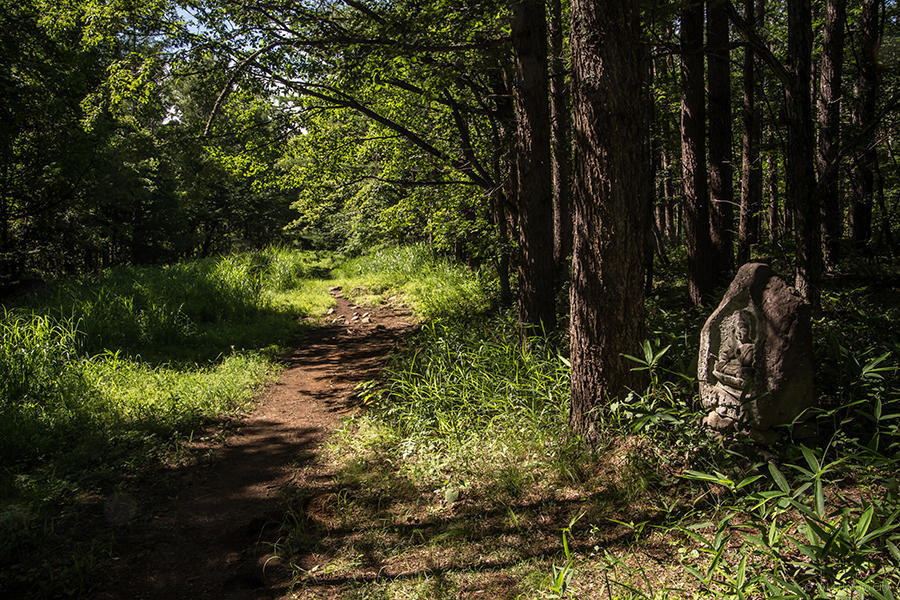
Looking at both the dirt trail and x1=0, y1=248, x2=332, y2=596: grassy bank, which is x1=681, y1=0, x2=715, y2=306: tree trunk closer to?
the dirt trail

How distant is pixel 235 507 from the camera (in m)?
3.66

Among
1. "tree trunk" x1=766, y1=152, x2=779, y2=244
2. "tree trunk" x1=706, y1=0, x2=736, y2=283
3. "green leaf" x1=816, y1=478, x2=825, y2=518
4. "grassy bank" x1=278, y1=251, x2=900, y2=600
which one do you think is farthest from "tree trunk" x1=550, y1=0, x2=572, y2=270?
"green leaf" x1=816, y1=478, x2=825, y2=518

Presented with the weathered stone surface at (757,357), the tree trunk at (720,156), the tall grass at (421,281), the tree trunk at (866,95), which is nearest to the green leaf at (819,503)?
the weathered stone surface at (757,357)

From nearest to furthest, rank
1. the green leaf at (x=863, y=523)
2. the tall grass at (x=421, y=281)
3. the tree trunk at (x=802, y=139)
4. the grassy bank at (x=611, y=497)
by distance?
the green leaf at (x=863, y=523) < the grassy bank at (x=611, y=497) < the tree trunk at (x=802, y=139) < the tall grass at (x=421, y=281)

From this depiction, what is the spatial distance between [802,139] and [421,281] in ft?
27.4

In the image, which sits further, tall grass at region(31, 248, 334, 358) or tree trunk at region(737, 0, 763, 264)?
tree trunk at region(737, 0, 763, 264)

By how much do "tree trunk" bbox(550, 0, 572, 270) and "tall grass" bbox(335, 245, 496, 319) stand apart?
4.71 feet

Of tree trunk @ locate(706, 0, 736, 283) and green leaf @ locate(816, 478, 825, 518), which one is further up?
tree trunk @ locate(706, 0, 736, 283)

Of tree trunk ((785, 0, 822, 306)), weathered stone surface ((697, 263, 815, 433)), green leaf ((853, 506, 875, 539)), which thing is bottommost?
green leaf ((853, 506, 875, 539))

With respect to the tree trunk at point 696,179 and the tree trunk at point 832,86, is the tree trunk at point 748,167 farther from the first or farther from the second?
the tree trunk at point 696,179

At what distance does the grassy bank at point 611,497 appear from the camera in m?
2.04

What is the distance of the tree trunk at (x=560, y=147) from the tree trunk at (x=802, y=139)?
3.22 m

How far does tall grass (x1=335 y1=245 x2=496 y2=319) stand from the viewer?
28.5 ft

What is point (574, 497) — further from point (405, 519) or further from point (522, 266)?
point (522, 266)
